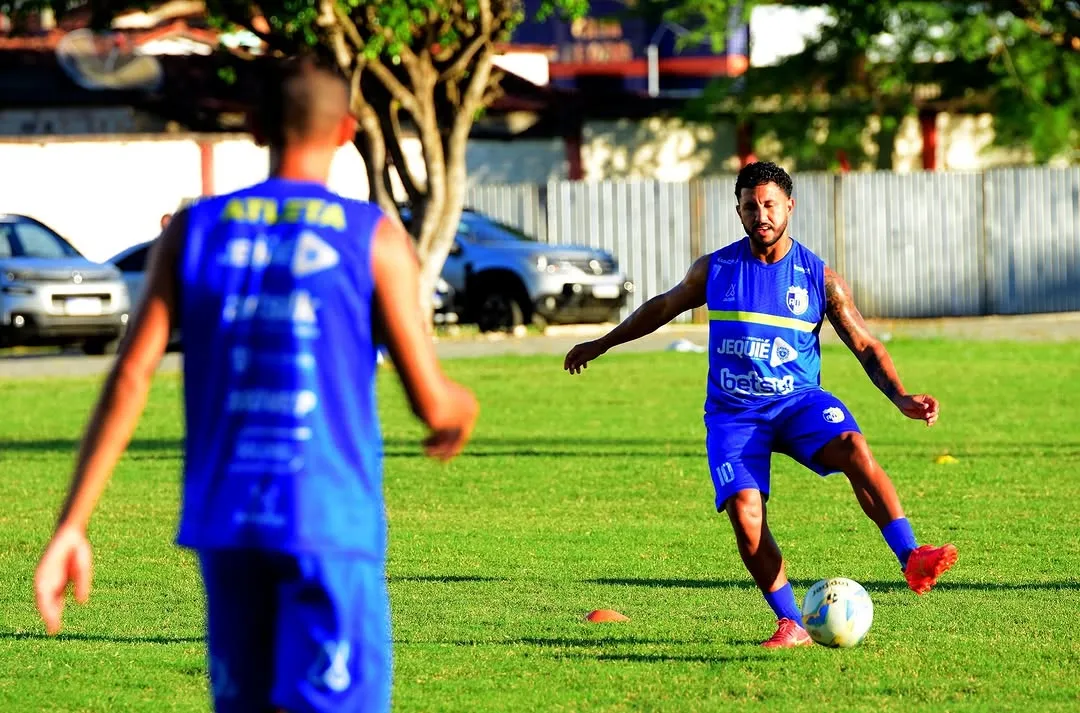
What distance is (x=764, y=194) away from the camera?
7594mm

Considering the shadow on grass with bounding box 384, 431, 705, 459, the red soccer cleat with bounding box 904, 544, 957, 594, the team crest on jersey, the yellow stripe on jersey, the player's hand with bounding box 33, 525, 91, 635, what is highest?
the team crest on jersey

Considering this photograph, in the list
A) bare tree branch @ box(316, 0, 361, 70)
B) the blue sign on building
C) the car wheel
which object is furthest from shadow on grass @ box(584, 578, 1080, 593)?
the blue sign on building

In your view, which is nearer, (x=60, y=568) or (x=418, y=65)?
(x=60, y=568)

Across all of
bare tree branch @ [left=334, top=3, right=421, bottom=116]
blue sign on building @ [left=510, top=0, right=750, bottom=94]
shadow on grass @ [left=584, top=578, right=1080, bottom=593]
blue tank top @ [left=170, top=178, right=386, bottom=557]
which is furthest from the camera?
blue sign on building @ [left=510, top=0, right=750, bottom=94]

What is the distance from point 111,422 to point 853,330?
4512 mm

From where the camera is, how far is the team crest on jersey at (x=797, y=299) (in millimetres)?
7703

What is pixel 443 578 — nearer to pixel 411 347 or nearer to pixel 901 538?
pixel 901 538

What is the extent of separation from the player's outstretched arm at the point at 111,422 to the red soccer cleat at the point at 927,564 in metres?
3.94

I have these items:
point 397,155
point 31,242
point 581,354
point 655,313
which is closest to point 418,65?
point 397,155

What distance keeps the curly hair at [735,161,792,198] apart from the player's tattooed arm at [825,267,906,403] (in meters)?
0.40

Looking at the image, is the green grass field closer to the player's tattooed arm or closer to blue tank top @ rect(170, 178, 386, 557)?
the player's tattooed arm

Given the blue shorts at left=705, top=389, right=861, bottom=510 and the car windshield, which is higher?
the car windshield

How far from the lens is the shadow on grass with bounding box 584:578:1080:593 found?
28.9 ft

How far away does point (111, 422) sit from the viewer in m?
3.85
